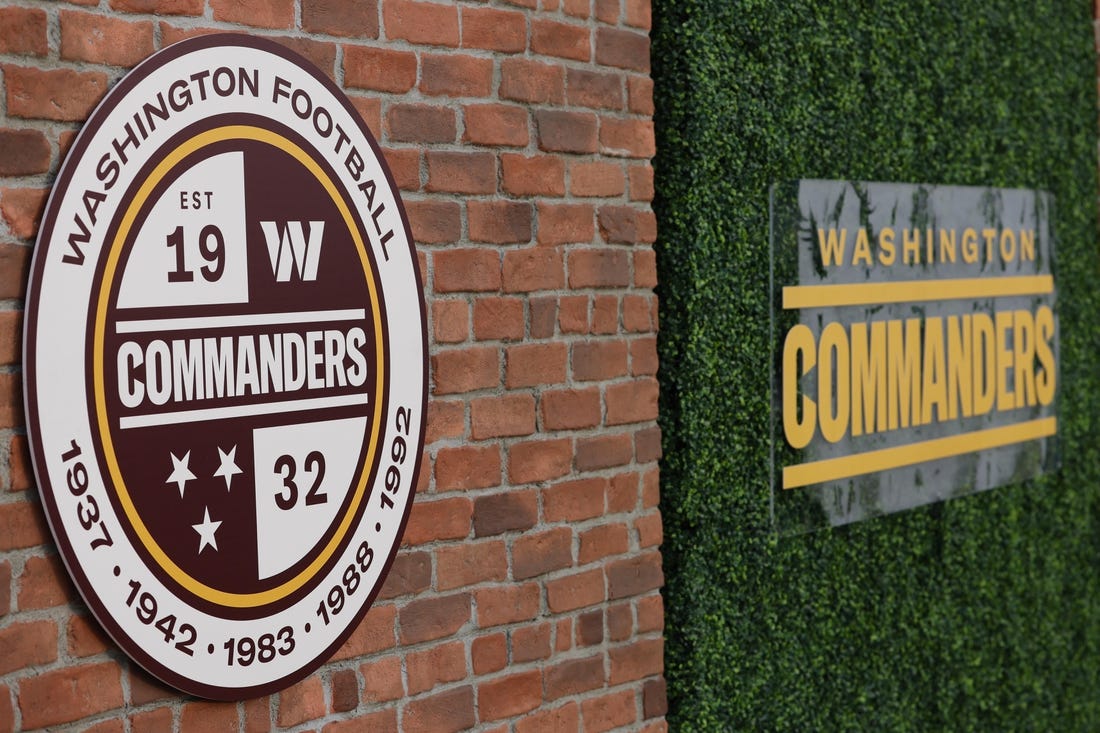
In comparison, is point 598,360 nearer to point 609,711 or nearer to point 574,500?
point 574,500

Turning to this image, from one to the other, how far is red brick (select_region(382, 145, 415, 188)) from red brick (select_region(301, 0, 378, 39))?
0.13 metres

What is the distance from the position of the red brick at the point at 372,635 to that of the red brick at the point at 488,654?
0.21 m

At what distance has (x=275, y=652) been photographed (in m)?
2.24

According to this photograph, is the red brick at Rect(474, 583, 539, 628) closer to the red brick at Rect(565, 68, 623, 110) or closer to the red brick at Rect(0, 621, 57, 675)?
the red brick at Rect(0, 621, 57, 675)

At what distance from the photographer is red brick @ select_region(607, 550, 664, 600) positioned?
2.90 metres

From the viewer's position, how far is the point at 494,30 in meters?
2.61

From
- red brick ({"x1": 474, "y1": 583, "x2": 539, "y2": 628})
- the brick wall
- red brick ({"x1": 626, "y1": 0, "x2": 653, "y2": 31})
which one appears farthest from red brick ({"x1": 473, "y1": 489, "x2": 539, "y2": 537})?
red brick ({"x1": 626, "y1": 0, "x2": 653, "y2": 31})

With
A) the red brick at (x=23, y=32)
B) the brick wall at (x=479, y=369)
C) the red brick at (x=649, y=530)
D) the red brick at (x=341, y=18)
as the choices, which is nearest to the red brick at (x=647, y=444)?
the brick wall at (x=479, y=369)

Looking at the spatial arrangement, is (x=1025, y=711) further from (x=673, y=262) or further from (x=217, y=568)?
(x=217, y=568)

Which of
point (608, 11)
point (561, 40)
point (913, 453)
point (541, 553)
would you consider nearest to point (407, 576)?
point (541, 553)

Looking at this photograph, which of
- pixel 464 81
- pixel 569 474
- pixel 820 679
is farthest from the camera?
pixel 820 679

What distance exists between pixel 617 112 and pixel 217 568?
1.37m

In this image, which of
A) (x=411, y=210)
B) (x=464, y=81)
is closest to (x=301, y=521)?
(x=411, y=210)

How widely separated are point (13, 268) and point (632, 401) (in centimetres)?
146
